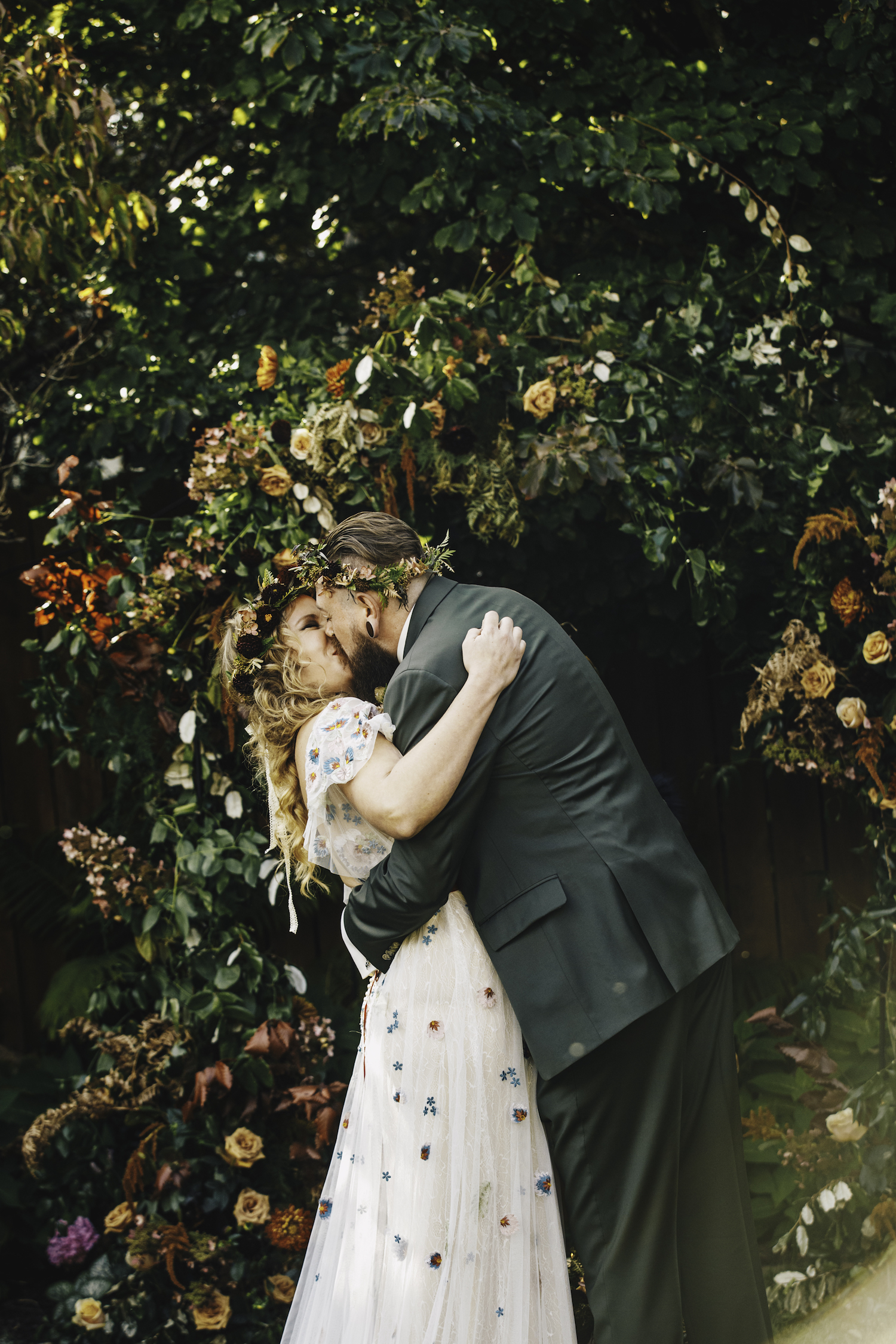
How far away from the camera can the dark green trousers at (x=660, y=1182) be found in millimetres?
1722

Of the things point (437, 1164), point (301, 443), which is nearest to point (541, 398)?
point (301, 443)

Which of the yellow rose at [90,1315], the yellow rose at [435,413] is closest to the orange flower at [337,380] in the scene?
the yellow rose at [435,413]

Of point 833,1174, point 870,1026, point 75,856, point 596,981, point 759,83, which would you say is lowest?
point 833,1174

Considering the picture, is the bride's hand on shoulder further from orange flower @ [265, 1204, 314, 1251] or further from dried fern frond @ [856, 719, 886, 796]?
orange flower @ [265, 1204, 314, 1251]

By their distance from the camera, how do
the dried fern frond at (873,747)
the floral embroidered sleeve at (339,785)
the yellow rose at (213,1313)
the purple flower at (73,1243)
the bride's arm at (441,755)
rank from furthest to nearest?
the purple flower at (73,1243), the dried fern frond at (873,747), the yellow rose at (213,1313), the floral embroidered sleeve at (339,785), the bride's arm at (441,755)

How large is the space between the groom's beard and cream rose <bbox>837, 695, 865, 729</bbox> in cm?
124

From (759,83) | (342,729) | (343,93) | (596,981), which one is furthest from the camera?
(343,93)

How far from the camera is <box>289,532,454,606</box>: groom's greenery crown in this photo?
6.67 ft

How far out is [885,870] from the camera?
8.95 ft

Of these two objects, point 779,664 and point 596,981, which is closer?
point 596,981

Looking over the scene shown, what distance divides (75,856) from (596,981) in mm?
1494

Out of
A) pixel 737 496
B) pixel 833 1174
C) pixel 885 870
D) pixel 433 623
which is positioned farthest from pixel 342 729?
pixel 833 1174

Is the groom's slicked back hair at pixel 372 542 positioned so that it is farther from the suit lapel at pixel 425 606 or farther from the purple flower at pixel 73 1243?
the purple flower at pixel 73 1243

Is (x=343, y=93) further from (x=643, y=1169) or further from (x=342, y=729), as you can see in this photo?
(x=643, y=1169)
